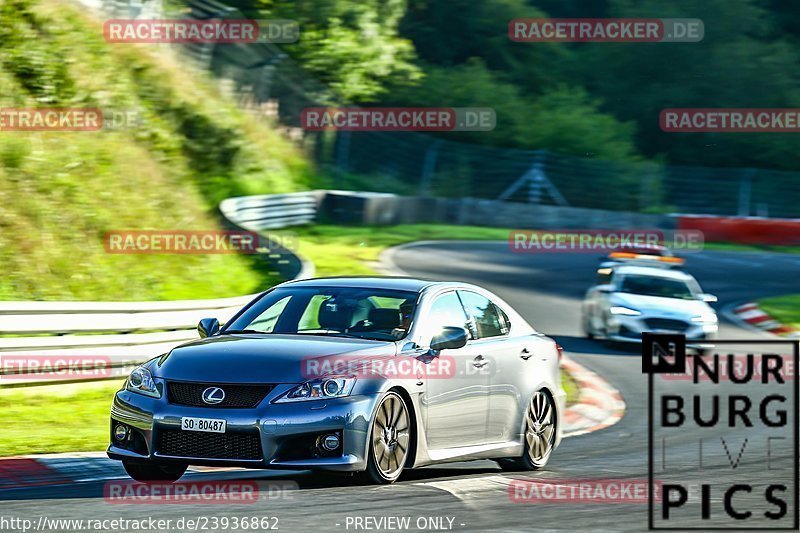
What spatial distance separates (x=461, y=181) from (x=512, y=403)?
33.9m

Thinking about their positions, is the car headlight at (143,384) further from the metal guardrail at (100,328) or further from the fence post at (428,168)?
the fence post at (428,168)

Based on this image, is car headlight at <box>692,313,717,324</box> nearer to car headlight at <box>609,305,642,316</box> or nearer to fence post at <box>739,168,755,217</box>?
car headlight at <box>609,305,642,316</box>

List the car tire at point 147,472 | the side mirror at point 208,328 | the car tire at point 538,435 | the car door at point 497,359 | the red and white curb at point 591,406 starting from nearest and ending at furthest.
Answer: the car tire at point 147,472, the side mirror at point 208,328, the car door at point 497,359, the car tire at point 538,435, the red and white curb at point 591,406

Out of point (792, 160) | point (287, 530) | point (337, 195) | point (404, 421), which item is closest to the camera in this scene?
point (287, 530)

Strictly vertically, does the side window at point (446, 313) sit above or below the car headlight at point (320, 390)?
above

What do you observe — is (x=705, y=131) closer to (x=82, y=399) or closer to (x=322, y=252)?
(x=322, y=252)

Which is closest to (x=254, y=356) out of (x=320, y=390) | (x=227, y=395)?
(x=227, y=395)

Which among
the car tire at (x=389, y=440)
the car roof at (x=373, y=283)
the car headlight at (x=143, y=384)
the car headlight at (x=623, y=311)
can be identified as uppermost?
the car roof at (x=373, y=283)

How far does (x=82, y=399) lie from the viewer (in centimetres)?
1324

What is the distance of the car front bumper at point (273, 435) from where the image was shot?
819 centimetres

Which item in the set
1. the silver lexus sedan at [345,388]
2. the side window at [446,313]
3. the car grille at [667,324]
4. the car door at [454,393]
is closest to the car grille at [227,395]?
the silver lexus sedan at [345,388]

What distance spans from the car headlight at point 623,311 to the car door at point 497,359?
11148mm

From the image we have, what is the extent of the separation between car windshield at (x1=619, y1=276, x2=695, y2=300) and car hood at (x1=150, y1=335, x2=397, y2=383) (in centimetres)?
1368

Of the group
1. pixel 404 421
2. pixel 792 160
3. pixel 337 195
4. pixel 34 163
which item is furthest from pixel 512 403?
pixel 792 160
